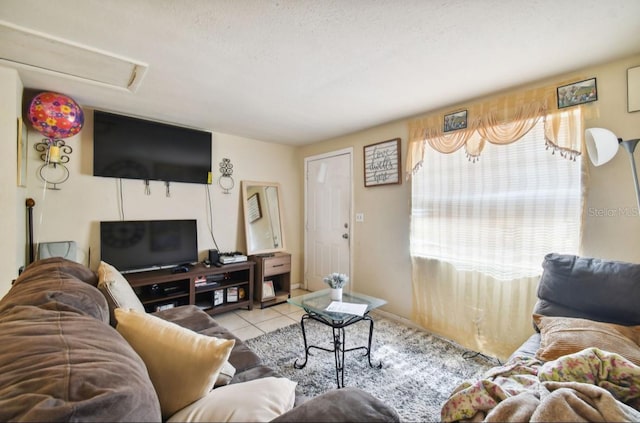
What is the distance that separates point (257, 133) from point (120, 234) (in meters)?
1.93

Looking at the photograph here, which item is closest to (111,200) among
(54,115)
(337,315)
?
(54,115)

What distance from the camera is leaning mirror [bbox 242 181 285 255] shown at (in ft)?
12.4

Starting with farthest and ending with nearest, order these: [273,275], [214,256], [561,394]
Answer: [273,275]
[214,256]
[561,394]

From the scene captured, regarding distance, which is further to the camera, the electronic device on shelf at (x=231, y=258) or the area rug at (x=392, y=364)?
the electronic device on shelf at (x=231, y=258)

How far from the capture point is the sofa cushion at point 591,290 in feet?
4.67

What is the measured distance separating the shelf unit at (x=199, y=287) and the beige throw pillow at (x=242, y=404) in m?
2.16

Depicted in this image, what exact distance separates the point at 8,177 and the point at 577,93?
4.03m

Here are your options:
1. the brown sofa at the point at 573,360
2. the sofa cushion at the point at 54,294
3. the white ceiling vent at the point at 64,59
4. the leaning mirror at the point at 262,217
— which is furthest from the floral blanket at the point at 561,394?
the leaning mirror at the point at 262,217

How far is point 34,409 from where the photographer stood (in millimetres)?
497

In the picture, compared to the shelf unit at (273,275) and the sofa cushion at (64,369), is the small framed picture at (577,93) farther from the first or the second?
the shelf unit at (273,275)

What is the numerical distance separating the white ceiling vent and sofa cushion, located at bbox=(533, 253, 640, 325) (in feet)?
9.92

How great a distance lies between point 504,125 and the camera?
2.20 meters

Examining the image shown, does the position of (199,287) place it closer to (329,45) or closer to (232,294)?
(232,294)

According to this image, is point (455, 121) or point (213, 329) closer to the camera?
point (213, 329)
